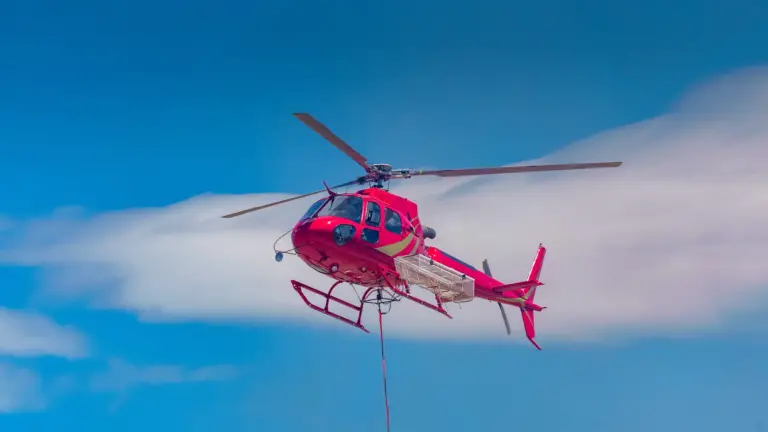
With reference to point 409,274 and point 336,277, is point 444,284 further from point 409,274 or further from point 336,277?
point 336,277

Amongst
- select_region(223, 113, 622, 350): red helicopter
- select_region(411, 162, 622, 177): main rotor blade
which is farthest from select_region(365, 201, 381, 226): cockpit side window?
select_region(411, 162, 622, 177): main rotor blade

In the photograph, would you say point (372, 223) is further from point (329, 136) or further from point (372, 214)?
point (329, 136)

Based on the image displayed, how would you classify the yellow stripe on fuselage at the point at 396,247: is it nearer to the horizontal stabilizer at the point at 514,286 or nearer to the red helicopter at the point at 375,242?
the red helicopter at the point at 375,242

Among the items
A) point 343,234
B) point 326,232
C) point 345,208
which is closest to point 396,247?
point 345,208

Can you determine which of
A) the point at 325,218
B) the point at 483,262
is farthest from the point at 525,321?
the point at 325,218

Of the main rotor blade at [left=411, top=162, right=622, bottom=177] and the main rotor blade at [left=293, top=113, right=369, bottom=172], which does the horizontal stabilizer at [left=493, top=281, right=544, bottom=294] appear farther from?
the main rotor blade at [left=293, top=113, right=369, bottom=172]

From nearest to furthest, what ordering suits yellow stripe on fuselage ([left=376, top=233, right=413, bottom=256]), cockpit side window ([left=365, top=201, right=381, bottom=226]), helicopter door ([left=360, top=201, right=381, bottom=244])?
1. helicopter door ([left=360, top=201, right=381, bottom=244])
2. cockpit side window ([left=365, top=201, right=381, bottom=226])
3. yellow stripe on fuselage ([left=376, top=233, right=413, bottom=256])
